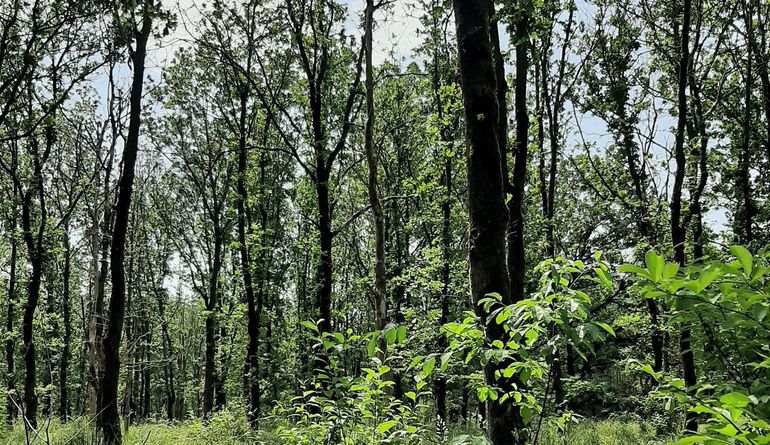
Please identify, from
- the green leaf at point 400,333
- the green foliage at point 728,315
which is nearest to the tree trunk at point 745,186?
the green foliage at point 728,315

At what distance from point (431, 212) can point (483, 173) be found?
42.9 feet

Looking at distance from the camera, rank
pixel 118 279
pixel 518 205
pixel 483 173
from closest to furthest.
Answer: pixel 483 173
pixel 518 205
pixel 118 279

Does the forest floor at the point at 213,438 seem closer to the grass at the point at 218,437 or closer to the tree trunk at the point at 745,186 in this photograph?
the grass at the point at 218,437

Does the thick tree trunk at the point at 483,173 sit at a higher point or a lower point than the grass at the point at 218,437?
higher

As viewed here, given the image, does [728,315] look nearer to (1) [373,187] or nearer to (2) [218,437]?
(1) [373,187]

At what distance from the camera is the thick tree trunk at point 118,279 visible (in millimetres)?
6980

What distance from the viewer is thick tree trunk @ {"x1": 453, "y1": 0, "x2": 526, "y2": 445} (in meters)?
3.06

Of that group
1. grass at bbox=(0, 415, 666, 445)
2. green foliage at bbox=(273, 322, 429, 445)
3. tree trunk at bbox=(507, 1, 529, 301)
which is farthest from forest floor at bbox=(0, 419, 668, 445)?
green foliage at bbox=(273, 322, 429, 445)

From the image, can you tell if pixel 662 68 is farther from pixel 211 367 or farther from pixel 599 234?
pixel 211 367

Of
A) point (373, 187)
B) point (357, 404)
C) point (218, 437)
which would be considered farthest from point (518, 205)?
point (218, 437)

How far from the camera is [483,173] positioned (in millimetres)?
3223

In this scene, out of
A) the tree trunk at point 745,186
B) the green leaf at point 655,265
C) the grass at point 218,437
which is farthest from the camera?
the tree trunk at point 745,186

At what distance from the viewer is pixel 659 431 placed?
38.2ft

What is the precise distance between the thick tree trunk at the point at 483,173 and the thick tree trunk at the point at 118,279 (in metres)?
5.74
